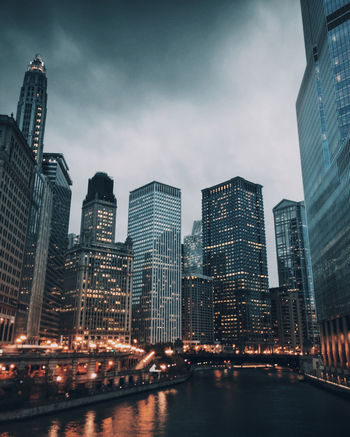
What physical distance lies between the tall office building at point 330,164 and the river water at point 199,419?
4393 cm

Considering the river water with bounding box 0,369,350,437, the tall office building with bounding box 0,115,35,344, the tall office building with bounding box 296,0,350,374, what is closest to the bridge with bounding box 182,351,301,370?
the tall office building with bounding box 296,0,350,374

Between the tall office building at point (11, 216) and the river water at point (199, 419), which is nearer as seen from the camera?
the river water at point (199, 419)

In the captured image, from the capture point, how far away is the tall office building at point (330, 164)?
125 metres

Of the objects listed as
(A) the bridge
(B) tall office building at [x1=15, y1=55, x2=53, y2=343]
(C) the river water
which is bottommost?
(C) the river water

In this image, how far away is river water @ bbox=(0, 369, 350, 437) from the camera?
2253 inches

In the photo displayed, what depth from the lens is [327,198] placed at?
14075cm

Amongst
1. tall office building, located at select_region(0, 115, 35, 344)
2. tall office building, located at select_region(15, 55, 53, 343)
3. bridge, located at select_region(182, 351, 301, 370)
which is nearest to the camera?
tall office building, located at select_region(0, 115, 35, 344)

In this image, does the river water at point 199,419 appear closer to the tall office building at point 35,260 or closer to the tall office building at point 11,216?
the tall office building at point 11,216

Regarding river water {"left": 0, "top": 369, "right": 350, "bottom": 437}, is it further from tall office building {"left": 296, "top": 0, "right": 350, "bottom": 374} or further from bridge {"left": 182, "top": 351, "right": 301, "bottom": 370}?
bridge {"left": 182, "top": 351, "right": 301, "bottom": 370}

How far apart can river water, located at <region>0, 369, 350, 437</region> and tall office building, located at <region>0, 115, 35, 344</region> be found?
56134 mm

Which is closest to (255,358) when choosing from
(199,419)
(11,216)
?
(199,419)

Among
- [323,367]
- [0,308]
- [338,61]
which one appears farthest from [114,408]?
[338,61]

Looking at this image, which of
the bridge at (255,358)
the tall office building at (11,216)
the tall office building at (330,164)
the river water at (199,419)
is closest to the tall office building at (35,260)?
the tall office building at (11,216)

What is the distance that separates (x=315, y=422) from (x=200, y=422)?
19.3 meters
